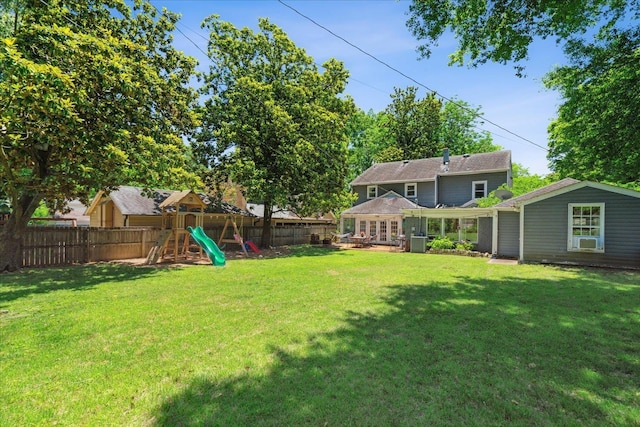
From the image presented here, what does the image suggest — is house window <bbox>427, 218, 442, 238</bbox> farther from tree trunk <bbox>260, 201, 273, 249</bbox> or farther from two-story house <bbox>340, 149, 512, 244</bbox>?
tree trunk <bbox>260, 201, 273, 249</bbox>

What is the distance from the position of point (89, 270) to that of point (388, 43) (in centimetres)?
1326

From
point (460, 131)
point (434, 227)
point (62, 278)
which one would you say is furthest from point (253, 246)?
point (460, 131)

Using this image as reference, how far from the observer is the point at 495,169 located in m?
23.3

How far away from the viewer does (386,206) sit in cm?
2469

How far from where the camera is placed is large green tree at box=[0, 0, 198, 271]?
24.8ft

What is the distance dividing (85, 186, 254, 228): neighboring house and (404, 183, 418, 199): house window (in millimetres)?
14671

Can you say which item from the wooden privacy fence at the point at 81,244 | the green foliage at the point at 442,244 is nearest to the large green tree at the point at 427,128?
the green foliage at the point at 442,244

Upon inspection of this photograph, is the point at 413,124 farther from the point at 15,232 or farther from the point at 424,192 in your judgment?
the point at 15,232

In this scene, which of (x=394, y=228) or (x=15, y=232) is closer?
(x=15, y=232)

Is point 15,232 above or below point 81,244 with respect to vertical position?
above

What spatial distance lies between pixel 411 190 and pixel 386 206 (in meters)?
3.85

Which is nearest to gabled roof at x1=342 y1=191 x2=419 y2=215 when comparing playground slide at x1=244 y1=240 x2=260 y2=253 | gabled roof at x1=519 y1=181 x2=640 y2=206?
playground slide at x1=244 y1=240 x2=260 y2=253

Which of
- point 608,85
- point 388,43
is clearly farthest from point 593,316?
point 388,43

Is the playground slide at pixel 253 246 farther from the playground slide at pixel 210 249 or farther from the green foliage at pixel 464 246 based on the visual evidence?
the green foliage at pixel 464 246
